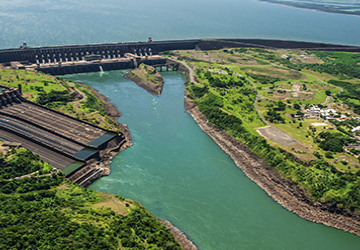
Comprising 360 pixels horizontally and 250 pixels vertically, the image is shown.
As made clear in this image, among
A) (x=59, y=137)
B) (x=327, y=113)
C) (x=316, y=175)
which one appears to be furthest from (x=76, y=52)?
(x=316, y=175)

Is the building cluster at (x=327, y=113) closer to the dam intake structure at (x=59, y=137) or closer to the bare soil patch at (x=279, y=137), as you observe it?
the bare soil patch at (x=279, y=137)

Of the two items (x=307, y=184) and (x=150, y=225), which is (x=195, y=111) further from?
(x=150, y=225)

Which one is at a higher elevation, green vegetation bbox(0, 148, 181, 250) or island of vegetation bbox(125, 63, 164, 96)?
island of vegetation bbox(125, 63, 164, 96)

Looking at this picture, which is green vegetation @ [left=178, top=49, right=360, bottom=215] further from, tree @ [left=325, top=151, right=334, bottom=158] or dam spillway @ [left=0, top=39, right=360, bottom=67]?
dam spillway @ [left=0, top=39, right=360, bottom=67]

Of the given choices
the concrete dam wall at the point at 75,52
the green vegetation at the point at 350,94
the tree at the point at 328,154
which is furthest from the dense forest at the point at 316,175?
the concrete dam wall at the point at 75,52

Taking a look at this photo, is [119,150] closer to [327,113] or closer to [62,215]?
[62,215]

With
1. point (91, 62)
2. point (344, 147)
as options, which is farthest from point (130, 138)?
point (91, 62)

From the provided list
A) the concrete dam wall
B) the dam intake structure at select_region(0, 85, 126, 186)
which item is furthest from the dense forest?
the concrete dam wall

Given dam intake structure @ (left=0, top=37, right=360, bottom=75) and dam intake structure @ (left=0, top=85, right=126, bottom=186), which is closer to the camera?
dam intake structure @ (left=0, top=85, right=126, bottom=186)
